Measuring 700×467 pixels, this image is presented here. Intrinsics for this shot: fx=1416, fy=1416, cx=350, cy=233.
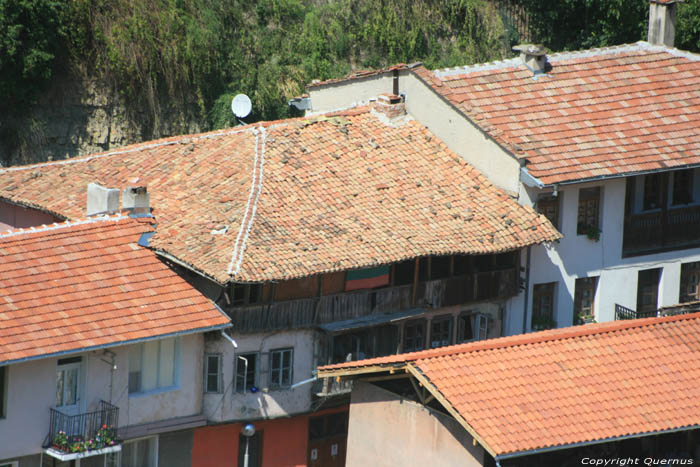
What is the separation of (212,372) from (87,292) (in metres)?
3.74

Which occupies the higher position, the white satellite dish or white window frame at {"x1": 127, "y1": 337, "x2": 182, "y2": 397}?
the white satellite dish

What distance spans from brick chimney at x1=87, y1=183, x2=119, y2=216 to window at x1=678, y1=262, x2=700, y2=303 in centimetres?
1620

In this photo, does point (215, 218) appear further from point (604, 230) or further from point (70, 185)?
point (604, 230)

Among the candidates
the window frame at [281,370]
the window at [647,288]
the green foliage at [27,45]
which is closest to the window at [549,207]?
the window at [647,288]

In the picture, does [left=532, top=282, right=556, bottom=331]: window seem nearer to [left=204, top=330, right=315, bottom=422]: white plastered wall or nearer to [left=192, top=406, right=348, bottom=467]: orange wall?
[left=192, top=406, right=348, bottom=467]: orange wall

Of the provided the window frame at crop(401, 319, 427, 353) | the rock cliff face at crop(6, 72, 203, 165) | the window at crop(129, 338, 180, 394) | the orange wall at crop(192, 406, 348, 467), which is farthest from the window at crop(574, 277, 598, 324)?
the rock cliff face at crop(6, 72, 203, 165)

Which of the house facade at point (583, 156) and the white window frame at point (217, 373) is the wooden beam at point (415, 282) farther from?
the white window frame at point (217, 373)

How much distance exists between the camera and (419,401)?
29484 millimetres

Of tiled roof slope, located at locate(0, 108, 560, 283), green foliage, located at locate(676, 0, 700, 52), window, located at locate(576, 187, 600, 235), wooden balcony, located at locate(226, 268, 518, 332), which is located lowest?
wooden balcony, located at locate(226, 268, 518, 332)

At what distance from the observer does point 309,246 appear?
32.5 meters

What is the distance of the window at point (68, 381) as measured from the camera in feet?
100

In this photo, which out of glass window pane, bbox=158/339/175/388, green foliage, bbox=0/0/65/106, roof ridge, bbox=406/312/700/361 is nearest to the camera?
roof ridge, bbox=406/312/700/361

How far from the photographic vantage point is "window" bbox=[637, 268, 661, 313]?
3934 centimetres

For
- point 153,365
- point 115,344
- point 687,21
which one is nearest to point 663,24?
point 687,21
